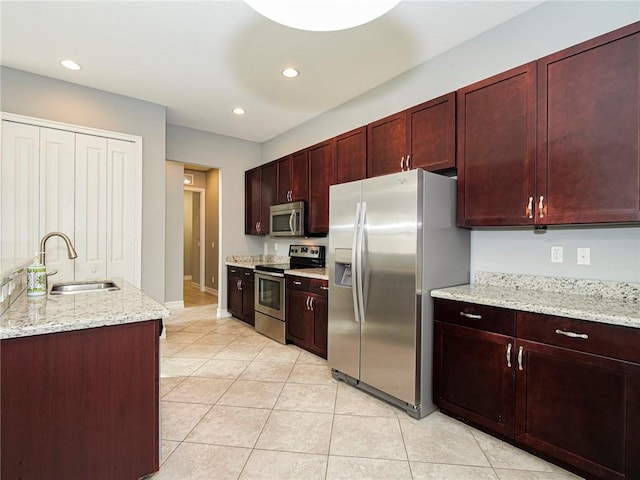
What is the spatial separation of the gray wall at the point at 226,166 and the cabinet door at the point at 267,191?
1.76ft

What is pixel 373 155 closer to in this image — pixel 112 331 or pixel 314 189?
pixel 314 189

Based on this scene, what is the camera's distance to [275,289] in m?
3.98

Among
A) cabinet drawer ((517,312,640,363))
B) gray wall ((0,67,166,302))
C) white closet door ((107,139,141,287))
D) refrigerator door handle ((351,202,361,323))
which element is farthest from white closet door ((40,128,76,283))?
cabinet drawer ((517,312,640,363))

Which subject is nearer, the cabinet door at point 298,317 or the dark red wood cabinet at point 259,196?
the cabinet door at point 298,317

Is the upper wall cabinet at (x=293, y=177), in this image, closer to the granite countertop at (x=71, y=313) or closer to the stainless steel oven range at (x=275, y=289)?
the stainless steel oven range at (x=275, y=289)

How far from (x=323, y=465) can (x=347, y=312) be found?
46.6 inches

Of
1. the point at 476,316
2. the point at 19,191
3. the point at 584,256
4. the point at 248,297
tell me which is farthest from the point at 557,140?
the point at 19,191

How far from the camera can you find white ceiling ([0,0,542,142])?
2350 millimetres

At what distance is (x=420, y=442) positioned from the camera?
2002 mm

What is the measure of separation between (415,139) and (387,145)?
0.99ft

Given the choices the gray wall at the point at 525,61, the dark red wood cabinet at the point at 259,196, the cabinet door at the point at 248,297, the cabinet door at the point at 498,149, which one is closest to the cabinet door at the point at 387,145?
the gray wall at the point at 525,61

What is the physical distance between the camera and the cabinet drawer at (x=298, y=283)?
3.52 metres

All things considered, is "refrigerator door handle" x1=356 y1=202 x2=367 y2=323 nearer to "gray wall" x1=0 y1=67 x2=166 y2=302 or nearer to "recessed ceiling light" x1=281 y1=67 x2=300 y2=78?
"recessed ceiling light" x1=281 y1=67 x2=300 y2=78

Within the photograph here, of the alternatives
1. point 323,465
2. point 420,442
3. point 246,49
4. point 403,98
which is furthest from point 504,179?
point 246,49
